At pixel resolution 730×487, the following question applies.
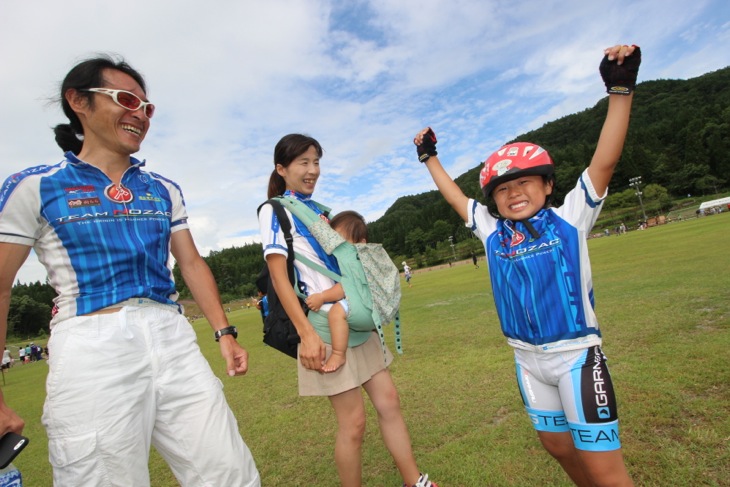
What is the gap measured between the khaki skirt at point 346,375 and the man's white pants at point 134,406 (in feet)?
2.13

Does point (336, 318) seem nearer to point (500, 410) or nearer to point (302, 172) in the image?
point (302, 172)

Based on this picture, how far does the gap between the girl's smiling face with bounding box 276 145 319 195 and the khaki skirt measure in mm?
1127

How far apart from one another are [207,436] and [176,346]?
445 mm

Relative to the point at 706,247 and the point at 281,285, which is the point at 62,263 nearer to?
the point at 281,285

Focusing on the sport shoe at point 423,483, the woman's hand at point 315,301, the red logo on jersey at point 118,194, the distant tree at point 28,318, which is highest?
the distant tree at point 28,318

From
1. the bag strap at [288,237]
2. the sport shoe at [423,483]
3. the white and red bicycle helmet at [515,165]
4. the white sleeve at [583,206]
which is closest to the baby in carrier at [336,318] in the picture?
the bag strap at [288,237]

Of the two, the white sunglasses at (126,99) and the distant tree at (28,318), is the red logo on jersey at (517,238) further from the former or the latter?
the distant tree at (28,318)

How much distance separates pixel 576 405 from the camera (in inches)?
78.8

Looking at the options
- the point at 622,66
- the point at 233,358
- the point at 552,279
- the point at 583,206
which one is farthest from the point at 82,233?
the point at 622,66

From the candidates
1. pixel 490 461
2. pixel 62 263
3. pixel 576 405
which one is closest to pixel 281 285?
pixel 62 263

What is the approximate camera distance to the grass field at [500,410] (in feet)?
9.64

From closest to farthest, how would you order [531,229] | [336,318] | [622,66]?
[622,66] → [531,229] → [336,318]

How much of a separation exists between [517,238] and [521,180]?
347 millimetres

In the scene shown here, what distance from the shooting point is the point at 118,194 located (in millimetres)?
1968
